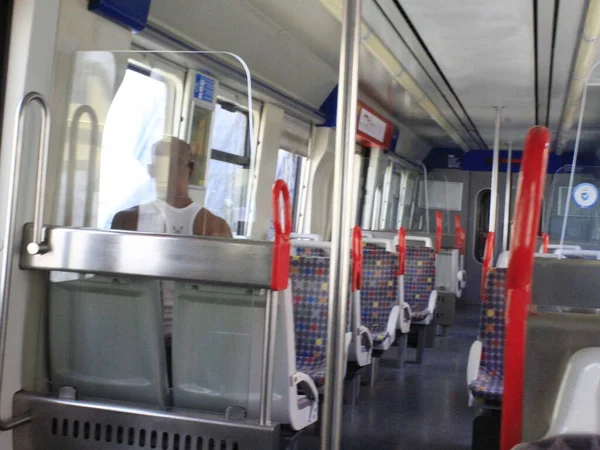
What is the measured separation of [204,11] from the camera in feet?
16.0

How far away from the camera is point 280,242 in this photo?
8.52ft

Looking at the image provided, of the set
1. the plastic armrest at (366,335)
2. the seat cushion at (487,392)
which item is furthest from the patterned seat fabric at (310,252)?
the seat cushion at (487,392)

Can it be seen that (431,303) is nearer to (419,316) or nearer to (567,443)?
(419,316)

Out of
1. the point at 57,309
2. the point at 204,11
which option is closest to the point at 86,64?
the point at 57,309

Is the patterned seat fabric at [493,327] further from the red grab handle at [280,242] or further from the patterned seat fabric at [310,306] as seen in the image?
the red grab handle at [280,242]

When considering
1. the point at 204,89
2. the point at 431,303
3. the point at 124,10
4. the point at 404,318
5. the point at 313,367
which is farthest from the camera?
the point at 431,303

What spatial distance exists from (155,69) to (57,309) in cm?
103

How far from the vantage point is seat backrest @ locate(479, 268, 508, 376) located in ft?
12.3

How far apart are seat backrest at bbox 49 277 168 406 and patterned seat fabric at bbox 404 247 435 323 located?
15.5ft

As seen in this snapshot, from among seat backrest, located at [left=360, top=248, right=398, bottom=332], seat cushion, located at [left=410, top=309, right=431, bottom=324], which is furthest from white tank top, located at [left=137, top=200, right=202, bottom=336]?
seat cushion, located at [left=410, top=309, right=431, bottom=324]

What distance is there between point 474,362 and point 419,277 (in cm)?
368

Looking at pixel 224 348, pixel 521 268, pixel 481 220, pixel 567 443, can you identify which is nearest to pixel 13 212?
pixel 224 348

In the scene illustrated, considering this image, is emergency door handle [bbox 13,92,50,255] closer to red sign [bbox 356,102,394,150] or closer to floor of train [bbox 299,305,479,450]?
floor of train [bbox 299,305,479,450]

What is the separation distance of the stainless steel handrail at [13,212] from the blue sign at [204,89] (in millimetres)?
577
